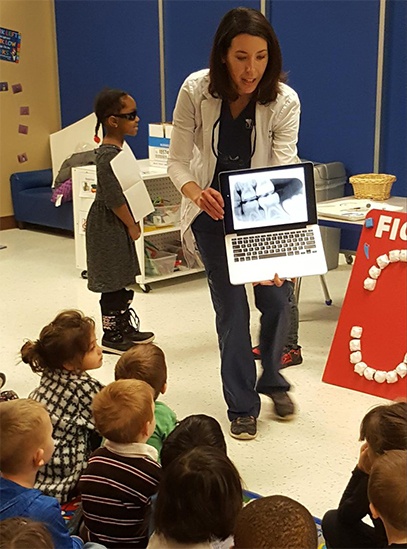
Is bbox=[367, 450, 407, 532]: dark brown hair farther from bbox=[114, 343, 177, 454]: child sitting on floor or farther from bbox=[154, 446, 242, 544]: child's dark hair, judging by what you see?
bbox=[114, 343, 177, 454]: child sitting on floor

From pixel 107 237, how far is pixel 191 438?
1802 millimetres

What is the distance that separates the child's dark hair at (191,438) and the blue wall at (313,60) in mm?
3084

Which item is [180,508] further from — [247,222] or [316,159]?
[316,159]

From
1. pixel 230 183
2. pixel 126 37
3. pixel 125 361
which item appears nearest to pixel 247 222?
pixel 230 183

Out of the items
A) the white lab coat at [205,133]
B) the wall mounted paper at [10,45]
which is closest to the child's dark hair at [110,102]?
the white lab coat at [205,133]

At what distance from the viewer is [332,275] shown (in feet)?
16.1

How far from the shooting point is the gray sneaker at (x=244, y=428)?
2754 mm

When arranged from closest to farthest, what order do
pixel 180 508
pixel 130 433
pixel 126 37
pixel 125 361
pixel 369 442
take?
pixel 180 508, pixel 369 442, pixel 130 433, pixel 125 361, pixel 126 37

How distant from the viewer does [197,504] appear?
5.15 ft

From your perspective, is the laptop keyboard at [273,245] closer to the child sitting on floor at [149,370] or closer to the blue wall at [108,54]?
the child sitting on floor at [149,370]

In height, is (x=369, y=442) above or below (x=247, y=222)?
below

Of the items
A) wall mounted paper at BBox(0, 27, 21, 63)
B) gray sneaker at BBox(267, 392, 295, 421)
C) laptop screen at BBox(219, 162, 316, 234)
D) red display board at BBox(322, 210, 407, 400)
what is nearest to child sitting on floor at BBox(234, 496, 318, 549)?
laptop screen at BBox(219, 162, 316, 234)

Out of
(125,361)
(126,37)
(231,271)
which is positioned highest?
(126,37)

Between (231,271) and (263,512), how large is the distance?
1250 mm
